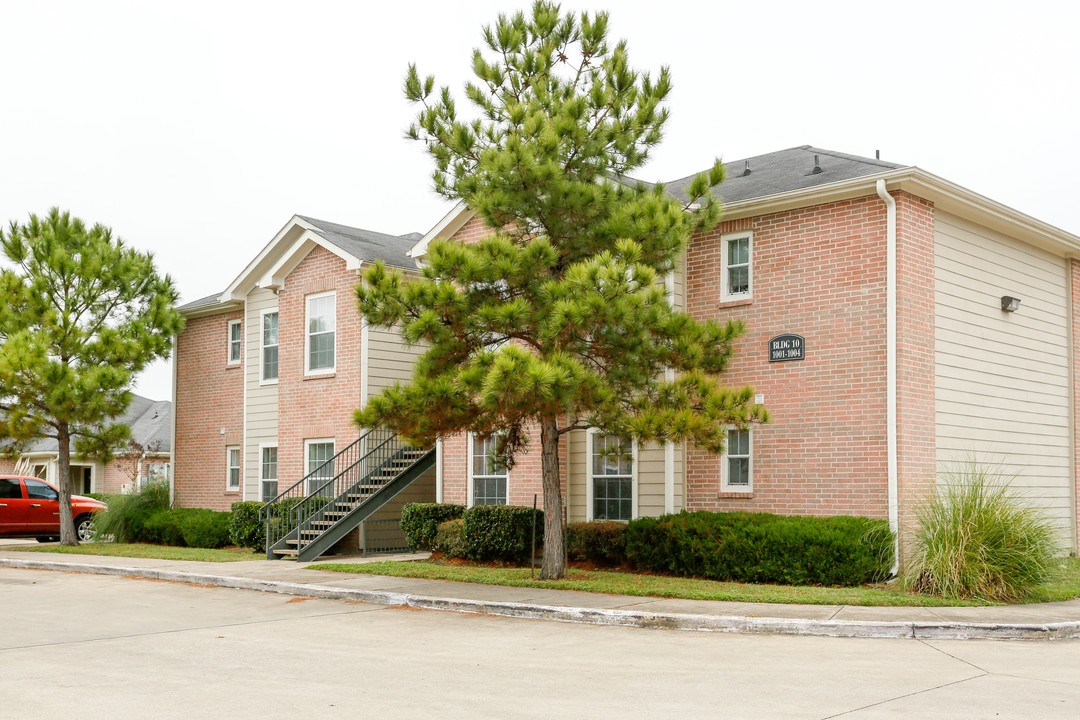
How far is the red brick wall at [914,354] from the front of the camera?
14.8 metres

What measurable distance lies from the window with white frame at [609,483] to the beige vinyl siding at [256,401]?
30.1ft

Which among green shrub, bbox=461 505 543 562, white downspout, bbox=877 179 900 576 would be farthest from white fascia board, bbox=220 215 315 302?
white downspout, bbox=877 179 900 576

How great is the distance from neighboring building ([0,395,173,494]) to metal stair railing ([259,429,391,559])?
Answer: 15579 mm

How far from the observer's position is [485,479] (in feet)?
64.0

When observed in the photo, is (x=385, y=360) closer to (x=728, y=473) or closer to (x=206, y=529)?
(x=206, y=529)

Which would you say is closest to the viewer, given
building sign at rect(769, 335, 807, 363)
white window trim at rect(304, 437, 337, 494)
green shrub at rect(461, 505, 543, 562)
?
building sign at rect(769, 335, 807, 363)

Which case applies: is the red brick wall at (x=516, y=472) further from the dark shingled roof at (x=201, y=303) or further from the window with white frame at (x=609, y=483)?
the dark shingled roof at (x=201, y=303)

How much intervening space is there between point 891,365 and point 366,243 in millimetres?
12337

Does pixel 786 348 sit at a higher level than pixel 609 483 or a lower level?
higher

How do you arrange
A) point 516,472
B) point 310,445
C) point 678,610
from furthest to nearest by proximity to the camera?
point 310,445, point 516,472, point 678,610

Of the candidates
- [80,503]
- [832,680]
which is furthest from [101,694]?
[80,503]

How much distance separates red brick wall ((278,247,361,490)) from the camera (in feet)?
72.0

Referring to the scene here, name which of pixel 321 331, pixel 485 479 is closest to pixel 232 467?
pixel 321 331

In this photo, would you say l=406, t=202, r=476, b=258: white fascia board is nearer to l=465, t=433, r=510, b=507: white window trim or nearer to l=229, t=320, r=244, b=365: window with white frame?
l=465, t=433, r=510, b=507: white window trim
